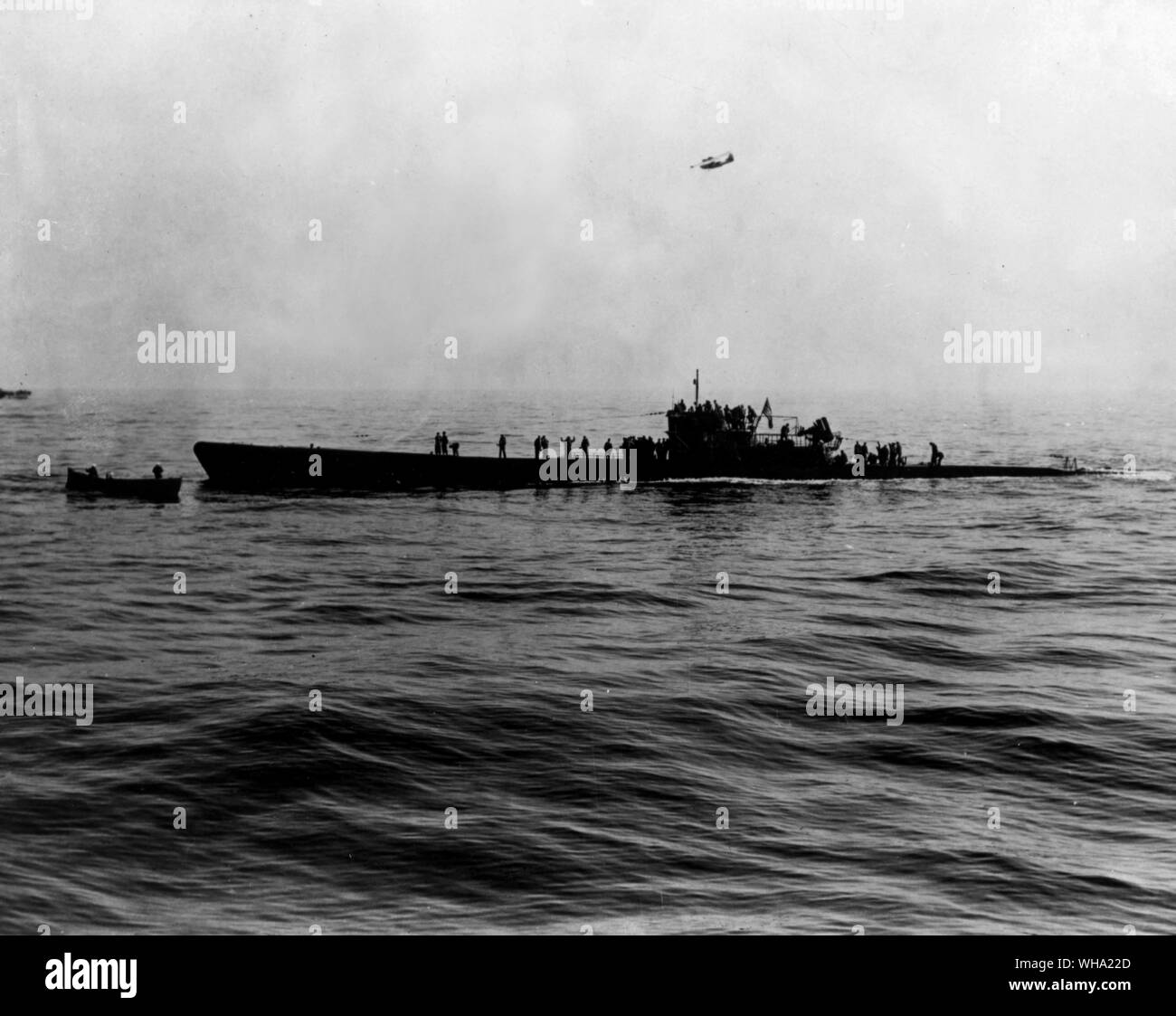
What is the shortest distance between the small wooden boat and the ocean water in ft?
29.9

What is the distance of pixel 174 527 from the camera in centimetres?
5728

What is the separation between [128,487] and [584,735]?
48.9 metres

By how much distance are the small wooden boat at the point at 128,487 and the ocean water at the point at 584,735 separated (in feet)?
29.9

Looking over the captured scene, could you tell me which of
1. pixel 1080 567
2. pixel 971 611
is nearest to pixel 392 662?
pixel 971 611

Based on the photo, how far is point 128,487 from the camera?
66812mm

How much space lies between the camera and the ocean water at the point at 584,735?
1716cm

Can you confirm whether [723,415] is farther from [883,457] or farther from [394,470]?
[394,470]

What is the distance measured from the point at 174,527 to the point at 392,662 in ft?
97.0

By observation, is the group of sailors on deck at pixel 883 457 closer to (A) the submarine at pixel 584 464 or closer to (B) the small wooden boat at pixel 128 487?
(A) the submarine at pixel 584 464

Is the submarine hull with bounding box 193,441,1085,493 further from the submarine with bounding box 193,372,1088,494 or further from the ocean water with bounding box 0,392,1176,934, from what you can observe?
the ocean water with bounding box 0,392,1176,934

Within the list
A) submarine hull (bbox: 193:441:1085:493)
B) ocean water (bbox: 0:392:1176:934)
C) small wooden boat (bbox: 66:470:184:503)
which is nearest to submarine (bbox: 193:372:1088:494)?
submarine hull (bbox: 193:441:1085:493)

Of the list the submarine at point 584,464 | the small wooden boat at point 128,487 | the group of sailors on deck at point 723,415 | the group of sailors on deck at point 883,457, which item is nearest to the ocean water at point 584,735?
the small wooden boat at point 128,487
